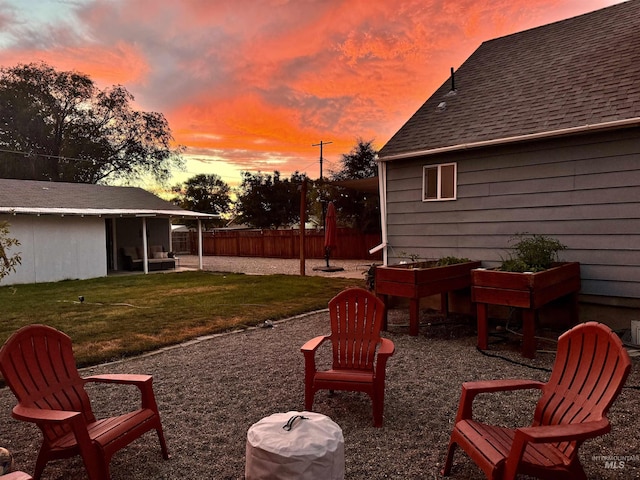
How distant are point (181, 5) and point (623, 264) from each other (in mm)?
9371

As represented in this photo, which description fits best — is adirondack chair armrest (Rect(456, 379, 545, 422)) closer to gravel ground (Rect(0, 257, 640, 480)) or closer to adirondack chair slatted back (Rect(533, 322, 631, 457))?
adirondack chair slatted back (Rect(533, 322, 631, 457))

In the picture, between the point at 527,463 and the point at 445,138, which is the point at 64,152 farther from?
the point at 527,463

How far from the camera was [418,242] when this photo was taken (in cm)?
734

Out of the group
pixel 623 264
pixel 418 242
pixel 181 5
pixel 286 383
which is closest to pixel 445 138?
pixel 418 242

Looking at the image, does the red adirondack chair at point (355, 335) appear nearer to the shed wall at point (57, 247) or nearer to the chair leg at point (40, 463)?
the chair leg at point (40, 463)

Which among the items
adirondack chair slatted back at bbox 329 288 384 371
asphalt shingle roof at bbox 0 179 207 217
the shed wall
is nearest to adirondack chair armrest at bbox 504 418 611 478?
adirondack chair slatted back at bbox 329 288 384 371

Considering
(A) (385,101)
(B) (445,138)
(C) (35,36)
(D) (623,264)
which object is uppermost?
(C) (35,36)

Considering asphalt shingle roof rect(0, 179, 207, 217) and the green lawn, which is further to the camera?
asphalt shingle roof rect(0, 179, 207, 217)

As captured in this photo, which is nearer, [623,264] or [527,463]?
[527,463]

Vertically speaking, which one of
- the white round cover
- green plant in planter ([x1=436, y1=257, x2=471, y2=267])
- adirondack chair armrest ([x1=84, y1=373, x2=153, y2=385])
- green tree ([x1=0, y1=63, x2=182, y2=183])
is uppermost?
green tree ([x1=0, y1=63, x2=182, y2=183])

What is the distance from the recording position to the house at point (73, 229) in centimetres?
1238

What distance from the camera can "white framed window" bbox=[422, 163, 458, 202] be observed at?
6875 mm

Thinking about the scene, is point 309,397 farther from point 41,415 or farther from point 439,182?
point 439,182

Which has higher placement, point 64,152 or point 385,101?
point 64,152
